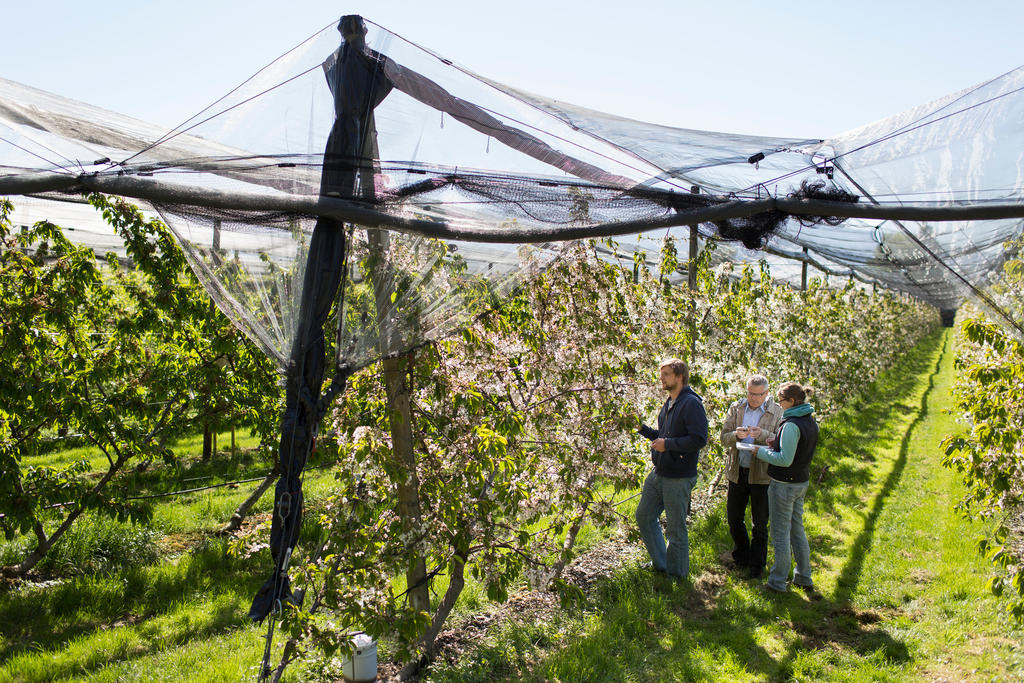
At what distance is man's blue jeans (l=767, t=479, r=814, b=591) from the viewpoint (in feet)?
15.8

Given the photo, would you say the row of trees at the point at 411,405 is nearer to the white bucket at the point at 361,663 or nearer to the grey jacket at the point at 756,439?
the white bucket at the point at 361,663

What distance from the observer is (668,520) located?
16.4ft

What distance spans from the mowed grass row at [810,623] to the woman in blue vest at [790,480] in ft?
0.58

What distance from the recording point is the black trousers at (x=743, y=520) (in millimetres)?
5199

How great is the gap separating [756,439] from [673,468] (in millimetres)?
723

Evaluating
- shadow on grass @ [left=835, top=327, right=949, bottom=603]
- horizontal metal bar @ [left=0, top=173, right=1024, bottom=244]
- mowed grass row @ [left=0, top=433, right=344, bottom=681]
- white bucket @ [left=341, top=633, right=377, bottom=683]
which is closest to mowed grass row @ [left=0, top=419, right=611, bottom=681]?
mowed grass row @ [left=0, top=433, right=344, bottom=681]

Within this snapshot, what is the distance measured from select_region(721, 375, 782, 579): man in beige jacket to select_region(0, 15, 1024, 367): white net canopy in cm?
187

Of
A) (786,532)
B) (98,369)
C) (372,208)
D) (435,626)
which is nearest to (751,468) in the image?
(786,532)

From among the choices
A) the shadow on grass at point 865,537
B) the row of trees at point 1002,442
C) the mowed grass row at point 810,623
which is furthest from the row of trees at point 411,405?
the row of trees at point 1002,442

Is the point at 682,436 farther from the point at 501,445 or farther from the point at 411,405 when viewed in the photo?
the point at 411,405

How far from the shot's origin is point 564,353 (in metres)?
4.54

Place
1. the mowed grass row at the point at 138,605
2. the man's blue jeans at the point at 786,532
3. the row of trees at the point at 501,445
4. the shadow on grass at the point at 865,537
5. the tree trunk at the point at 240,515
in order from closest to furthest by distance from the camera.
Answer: the row of trees at the point at 501,445, the mowed grass row at the point at 138,605, the man's blue jeans at the point at 786,532, the shadow on grass at the point at 865,537, the tree trunk at the point at 240,515

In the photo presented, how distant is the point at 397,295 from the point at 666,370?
2488 mm

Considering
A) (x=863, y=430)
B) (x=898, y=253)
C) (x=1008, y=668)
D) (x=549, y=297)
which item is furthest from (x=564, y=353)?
(x=863, y=430)
